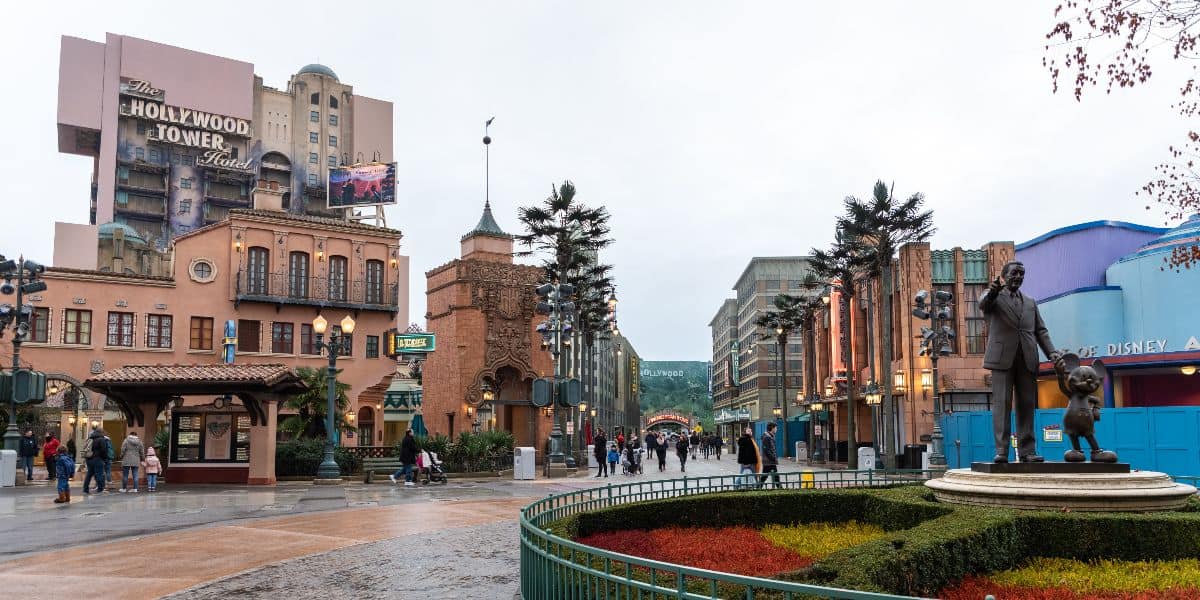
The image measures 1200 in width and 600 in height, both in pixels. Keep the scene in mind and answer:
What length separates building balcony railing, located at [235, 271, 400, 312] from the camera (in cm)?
4241

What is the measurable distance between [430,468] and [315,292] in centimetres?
1791

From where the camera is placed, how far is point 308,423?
35.0 m

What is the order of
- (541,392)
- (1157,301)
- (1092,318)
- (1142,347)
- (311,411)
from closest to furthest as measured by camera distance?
(541,392)
(1142,347)
(1157,301)
(311,411)
(1092,318)

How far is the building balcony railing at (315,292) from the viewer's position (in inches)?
1670

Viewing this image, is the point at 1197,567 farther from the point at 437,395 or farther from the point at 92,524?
the point at 437,395

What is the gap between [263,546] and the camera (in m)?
13.4

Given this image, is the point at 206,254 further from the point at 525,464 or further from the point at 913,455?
the point at 913,455

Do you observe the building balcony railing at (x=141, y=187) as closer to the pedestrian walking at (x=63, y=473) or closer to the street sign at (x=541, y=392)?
the street sign at (x=541, y=392)

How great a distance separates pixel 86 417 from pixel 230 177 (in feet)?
154

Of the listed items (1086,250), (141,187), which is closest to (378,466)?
(1086,250)

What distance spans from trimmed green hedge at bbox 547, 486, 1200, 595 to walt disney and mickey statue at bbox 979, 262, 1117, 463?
1.44m

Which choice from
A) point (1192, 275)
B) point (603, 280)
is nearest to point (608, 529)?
point (1192, 275)

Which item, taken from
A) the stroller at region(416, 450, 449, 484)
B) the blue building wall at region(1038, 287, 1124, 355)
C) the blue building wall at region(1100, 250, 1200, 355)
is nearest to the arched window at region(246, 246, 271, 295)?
the stroller at region(416, 450, 449, 484)

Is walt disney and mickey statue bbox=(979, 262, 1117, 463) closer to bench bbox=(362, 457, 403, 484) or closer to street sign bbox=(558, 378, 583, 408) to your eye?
street sign bbox=(558, 378, 583, 408)
